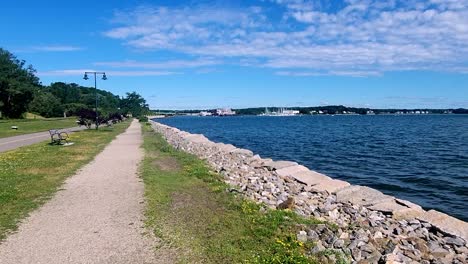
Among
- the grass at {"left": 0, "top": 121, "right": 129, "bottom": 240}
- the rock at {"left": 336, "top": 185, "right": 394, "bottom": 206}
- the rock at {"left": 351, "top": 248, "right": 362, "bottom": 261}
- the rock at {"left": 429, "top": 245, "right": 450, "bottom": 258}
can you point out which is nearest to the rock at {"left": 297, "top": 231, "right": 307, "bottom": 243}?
the rock at {"left": 351, "top": 248, "right": 362, "bottom": 261}

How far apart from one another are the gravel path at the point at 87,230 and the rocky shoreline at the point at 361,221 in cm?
292

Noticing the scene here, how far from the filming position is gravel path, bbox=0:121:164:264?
21.9 ft

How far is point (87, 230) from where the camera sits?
804cm

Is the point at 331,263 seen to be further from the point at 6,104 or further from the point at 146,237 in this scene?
the point at 6,104

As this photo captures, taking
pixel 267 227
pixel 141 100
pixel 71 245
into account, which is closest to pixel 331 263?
pixel 267 227

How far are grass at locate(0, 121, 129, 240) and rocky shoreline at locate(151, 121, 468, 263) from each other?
17.6ft

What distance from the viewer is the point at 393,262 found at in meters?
6.59

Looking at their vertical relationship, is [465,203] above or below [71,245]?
below

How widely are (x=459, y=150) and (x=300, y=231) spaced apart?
28150mm

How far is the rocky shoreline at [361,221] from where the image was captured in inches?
291

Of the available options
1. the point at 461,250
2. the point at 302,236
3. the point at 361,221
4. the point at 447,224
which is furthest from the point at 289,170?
the point at 302,236

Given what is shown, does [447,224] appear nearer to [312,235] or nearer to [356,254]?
[356,254]

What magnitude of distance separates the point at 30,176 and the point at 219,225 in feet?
28.2

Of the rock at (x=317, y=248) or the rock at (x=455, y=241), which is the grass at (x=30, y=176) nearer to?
the rock at (x=317, y=248)
